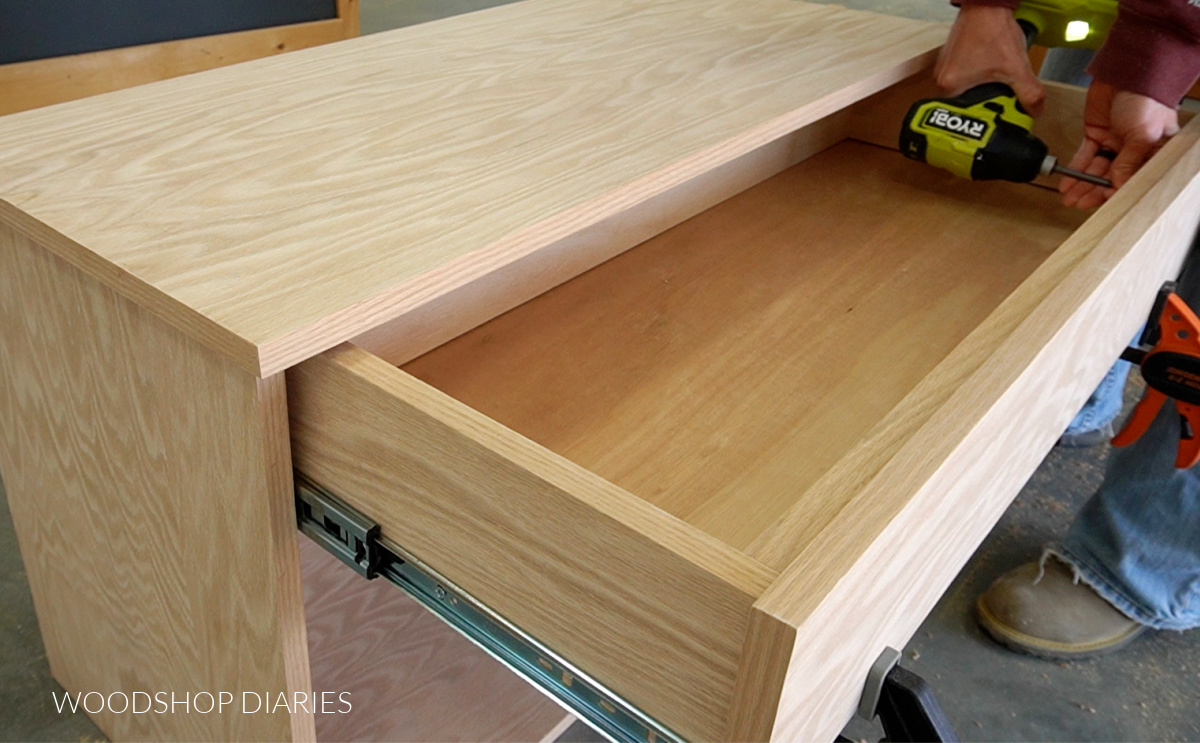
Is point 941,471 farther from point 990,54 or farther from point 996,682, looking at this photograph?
point 996,682

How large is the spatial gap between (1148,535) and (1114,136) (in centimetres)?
56

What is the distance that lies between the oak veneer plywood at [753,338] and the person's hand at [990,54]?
14 centimetres

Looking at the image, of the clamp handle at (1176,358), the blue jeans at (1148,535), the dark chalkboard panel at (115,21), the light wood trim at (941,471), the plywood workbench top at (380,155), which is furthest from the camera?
the dark chalkboard panel at (115,21)

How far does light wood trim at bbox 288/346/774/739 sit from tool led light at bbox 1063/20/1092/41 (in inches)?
40.9

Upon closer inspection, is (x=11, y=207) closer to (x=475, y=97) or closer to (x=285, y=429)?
(x=285, y=429)

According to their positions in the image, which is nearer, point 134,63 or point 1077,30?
point 1077,30

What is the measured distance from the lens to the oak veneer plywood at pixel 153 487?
2.02 feet

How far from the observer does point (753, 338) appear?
92cm

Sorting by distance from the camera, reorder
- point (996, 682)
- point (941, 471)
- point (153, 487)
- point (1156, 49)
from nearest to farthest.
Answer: point (941, 471)
point (153, 487)
point (1156, 49)
point (996, 682)

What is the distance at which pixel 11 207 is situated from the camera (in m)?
0.65

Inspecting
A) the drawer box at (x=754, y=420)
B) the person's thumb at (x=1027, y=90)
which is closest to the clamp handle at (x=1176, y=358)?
the drawer box at (x=754, y=420)
